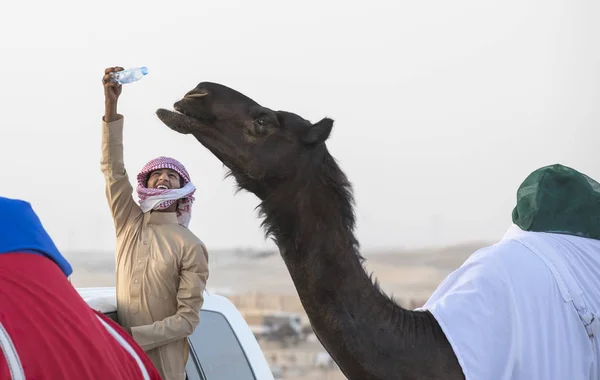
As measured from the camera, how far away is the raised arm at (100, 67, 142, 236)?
5316 mm

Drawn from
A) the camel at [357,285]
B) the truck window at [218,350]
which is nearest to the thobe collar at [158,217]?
the camel at [357,285]

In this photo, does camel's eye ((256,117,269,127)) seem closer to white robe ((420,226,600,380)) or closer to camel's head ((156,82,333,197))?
camel's head ((156,82,333,197))

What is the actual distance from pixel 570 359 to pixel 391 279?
32597mm

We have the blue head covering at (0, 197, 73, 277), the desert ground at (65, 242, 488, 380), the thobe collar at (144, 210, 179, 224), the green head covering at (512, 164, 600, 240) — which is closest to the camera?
the blue head covering at (0, 197, 73, 277)

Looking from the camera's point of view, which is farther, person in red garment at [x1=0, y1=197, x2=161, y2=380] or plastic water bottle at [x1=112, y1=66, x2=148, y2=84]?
plastic water bottle at [x1=112, y1=66, x2=148, y2=84]

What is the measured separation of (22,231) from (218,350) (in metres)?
2.68

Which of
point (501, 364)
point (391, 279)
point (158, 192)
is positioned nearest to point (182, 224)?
point (158, 192)

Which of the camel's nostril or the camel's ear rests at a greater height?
the camel's nostril

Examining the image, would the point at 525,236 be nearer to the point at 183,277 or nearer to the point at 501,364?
the point at 501,364

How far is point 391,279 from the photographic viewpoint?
121ft

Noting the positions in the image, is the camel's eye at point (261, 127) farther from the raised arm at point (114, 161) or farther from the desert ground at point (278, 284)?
the desert ground at point (278, 284)

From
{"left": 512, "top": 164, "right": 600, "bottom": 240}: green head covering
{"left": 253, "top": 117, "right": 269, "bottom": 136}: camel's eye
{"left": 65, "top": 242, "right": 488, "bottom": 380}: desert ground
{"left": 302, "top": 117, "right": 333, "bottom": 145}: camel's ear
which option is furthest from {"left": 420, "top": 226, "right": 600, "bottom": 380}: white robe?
{"left": 65, "top": 242, "right": 488, "bottom": 380}: desert ground

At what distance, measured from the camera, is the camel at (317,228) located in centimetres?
452

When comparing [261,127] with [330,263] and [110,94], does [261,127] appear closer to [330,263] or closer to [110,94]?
[330,263]
